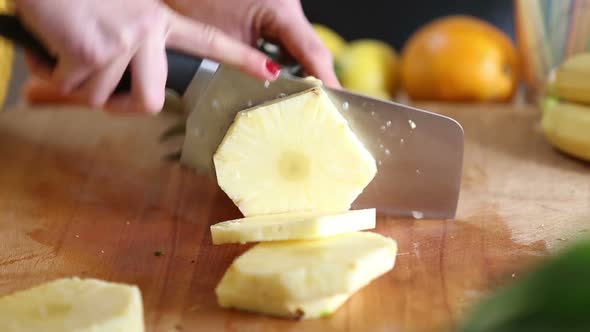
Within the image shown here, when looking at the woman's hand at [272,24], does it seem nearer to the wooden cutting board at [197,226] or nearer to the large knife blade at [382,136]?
the large knife blade at [382,136]

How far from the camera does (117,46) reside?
1169 millimetres

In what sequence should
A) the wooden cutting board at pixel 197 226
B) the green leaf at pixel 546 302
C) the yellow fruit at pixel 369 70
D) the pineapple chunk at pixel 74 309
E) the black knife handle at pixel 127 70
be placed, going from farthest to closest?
1. the yellow fruit at pixel 369 70
2. the black knife handle at pixel 127 70
3. the wooden cutting board at pixel 197 226
4. the pineapple chunk at pixel 74 309
5. the green leaf at pixel 546 302

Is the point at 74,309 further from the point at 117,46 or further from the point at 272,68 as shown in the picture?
the point at 272,68

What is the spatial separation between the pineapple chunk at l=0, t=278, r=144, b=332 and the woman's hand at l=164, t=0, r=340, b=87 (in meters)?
0.73

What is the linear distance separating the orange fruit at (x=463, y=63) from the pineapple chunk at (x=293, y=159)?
2.95ft

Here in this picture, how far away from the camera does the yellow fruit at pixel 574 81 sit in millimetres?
1685

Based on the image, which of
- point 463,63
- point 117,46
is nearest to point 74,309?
point 117,46

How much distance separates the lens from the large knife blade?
131 centimetres

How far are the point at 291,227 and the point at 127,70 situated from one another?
442 millimetres

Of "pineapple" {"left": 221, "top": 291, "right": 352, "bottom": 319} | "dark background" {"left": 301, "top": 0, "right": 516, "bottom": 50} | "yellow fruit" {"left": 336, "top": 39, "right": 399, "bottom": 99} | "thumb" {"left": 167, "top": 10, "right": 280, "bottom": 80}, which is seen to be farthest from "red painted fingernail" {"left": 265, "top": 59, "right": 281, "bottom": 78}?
"dark background" {"left": 301, "top": 0, "right": 516, "bottom": 50}

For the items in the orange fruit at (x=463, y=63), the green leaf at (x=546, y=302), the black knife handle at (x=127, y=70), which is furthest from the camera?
the orange fruit at (x=463, y=63)

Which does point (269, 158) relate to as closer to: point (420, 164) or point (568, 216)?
point (420, 164)

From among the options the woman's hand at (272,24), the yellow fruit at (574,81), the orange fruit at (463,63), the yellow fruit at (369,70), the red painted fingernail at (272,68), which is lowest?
the yellow fruit at (369,70)

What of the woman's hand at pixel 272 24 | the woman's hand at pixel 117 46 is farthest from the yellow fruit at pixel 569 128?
the woman's hand at pixel 117 46
